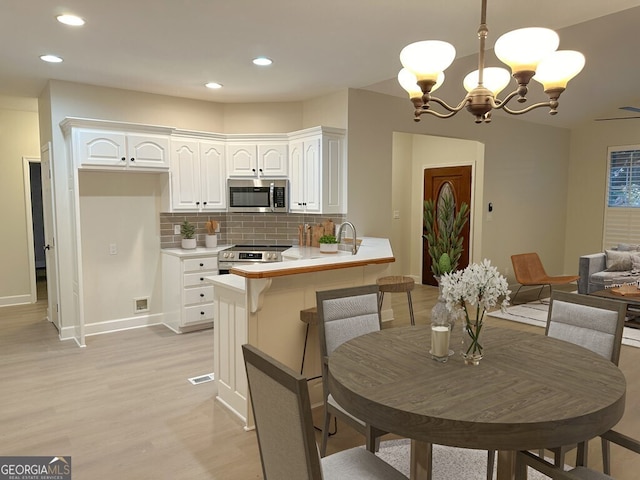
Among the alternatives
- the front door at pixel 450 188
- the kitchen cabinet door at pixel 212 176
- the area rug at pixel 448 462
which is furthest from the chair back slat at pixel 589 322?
the front door at pixel 450 188

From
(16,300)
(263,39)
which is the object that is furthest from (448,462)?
(16,300)

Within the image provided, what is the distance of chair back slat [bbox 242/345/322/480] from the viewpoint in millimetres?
1304

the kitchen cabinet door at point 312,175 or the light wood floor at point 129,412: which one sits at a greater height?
the kitchen cabinet door at point 312,175

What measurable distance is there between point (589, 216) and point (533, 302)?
8.37ft

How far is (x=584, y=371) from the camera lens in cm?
179

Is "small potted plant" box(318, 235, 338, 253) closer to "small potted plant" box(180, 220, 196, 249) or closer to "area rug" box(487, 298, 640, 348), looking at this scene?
"small potted plant" box(180, 220, 196, 249)

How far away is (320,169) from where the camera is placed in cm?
509

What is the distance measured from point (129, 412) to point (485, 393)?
261 centimetres

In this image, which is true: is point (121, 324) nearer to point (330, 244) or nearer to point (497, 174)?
point (330, 244)

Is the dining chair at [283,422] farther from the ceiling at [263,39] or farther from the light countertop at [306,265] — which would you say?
the ceiling at [263,39]

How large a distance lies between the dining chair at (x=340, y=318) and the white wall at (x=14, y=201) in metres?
5.81

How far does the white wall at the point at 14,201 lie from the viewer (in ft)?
20.5

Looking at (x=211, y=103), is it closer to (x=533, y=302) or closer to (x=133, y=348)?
(x=133, y=348)

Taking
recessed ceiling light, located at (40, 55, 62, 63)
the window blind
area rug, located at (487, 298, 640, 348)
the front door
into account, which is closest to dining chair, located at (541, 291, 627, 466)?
area rug, located at (487, 298, 640, 348)
